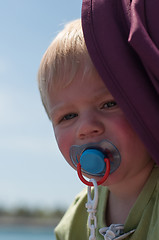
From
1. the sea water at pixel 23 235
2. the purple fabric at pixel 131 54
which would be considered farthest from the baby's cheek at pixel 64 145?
the sea water at pixel 23 235

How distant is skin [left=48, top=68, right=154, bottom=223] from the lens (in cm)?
135

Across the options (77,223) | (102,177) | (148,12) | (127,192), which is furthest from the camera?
(77,223)

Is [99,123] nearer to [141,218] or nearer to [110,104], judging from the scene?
[110,104]

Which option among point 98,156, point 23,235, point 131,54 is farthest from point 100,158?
point 23,235

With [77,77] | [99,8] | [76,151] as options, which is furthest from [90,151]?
[99,8]

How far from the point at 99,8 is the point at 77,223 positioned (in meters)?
0.85

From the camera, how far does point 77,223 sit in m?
1.76

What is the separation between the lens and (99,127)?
4.38ft

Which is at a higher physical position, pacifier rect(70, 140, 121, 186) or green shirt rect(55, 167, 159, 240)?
pacifier rect(70, 140, 121, 186)

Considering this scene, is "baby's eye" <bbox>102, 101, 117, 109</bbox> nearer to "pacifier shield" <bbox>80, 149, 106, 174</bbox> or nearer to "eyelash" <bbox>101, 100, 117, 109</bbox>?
"eyelash" <bbox>101, 100, 117, 109</bbox>

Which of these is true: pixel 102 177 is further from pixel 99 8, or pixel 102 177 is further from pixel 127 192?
pixel 99 8

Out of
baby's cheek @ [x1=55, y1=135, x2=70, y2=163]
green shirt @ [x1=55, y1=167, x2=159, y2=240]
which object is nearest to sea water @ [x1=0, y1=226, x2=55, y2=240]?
green shirt @ [x1=55, y1=167, x2=159, y2=240]

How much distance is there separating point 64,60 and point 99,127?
27 cm

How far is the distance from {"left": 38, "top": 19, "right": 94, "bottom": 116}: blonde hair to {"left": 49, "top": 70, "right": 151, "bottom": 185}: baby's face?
1.4 inches
